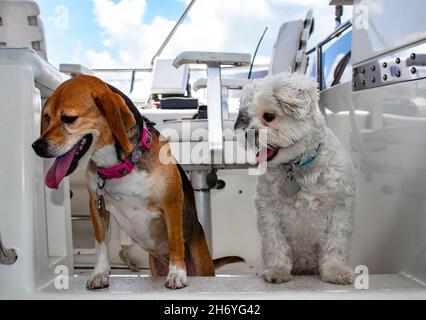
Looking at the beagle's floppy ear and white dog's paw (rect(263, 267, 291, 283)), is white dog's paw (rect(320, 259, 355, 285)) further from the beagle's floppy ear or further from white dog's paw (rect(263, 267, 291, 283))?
the beagle's floppy ear

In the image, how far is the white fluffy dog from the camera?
1117 millimetres

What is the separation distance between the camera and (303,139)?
1129mm

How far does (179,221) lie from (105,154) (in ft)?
0.85

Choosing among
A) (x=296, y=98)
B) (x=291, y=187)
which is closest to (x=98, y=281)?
(x=291, y=187)

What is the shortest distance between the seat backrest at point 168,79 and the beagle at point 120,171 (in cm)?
146

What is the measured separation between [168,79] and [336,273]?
1888 millimetres

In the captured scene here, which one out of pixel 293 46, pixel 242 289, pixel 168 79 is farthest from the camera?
pixel 168 79

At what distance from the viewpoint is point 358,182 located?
1.42 m

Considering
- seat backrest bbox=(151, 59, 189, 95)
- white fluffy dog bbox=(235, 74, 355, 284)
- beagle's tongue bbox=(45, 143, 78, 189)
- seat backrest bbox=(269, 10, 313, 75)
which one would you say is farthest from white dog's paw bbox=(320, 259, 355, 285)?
seat backrest bbox=(151, 59, 189, 95)

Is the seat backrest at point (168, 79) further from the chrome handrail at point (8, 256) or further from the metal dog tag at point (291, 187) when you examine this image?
the chrome handrail at point (8, 256)

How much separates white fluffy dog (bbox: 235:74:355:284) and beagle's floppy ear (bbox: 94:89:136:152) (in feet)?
1.18

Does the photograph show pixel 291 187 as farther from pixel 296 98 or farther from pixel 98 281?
pixel 98 281

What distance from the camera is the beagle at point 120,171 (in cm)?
85

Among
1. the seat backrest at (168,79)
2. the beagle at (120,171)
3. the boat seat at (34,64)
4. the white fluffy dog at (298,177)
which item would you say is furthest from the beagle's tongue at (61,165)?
the seat backrest at (168,79)
